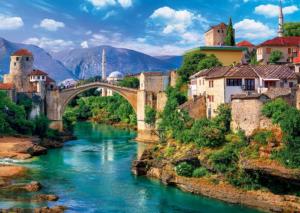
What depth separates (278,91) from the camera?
37.2 metres

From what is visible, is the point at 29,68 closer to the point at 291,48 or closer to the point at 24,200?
the point at 291,48

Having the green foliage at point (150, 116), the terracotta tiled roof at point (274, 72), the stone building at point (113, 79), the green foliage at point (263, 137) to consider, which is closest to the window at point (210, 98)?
the terracotta tiled roof at point (274, 72)

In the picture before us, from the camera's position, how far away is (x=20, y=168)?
41.7m

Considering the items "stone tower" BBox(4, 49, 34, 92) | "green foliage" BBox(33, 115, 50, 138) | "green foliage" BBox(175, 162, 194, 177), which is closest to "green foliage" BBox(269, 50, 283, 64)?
"green foliage" BBox(175, 162, 194, 177)

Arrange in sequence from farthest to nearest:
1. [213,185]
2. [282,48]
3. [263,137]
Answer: [282,48] < [213,185] < [263,137]

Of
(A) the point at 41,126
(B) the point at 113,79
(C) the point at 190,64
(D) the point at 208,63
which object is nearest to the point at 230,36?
(C) the point at 190,64

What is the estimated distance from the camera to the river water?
31.3 meters

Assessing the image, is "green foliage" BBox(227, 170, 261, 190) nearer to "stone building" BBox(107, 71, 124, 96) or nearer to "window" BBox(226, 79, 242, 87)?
"window" BBox(226, 79, 242, 87)

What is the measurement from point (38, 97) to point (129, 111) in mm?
21545

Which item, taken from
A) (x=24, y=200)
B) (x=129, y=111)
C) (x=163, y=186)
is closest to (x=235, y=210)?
(x=163, y=186)

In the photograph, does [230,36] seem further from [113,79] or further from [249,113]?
[113,79]

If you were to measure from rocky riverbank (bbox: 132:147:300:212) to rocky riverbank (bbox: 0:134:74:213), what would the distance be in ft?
28.7

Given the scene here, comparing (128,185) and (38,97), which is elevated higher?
(38,97)

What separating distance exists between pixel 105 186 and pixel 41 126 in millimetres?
24661
